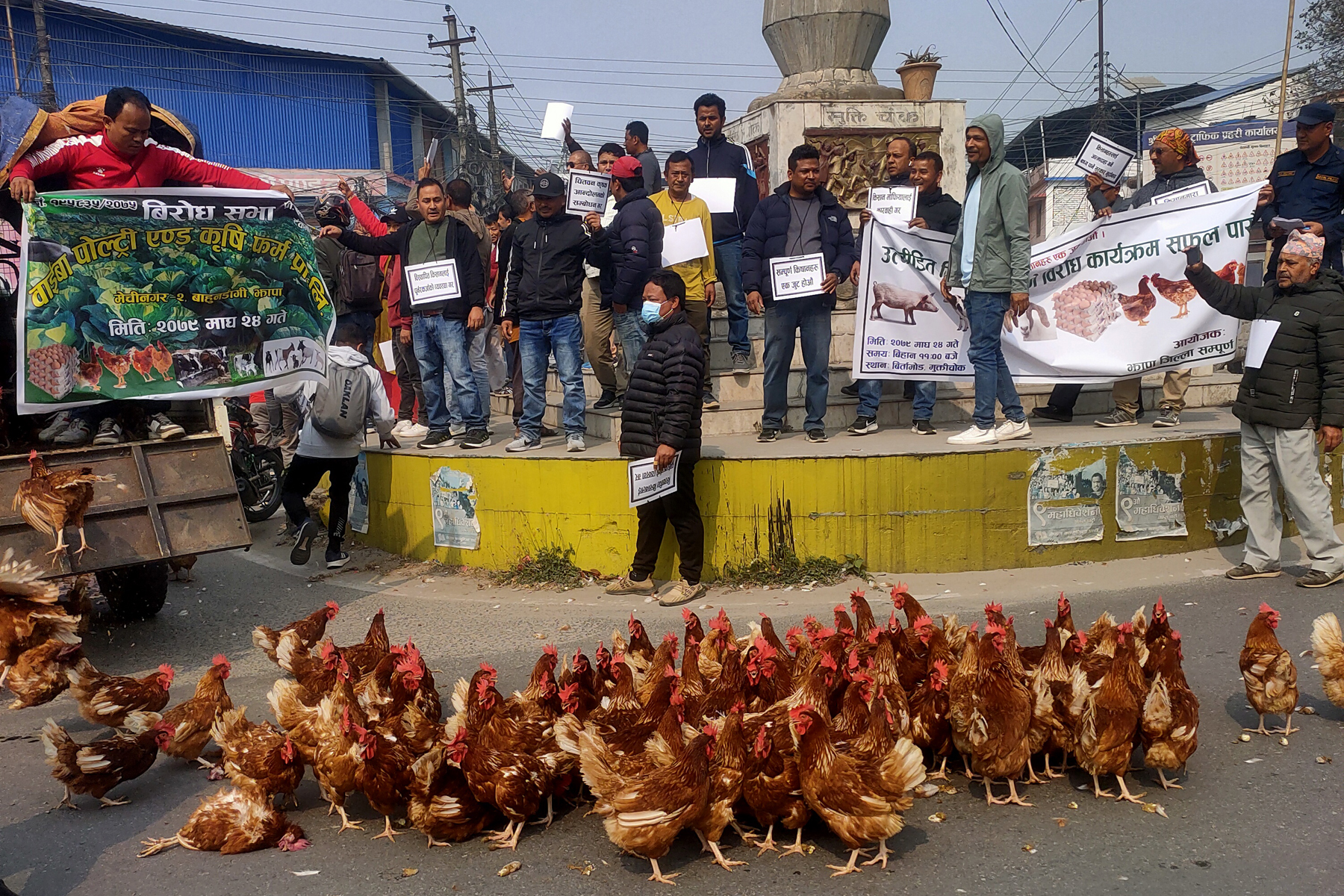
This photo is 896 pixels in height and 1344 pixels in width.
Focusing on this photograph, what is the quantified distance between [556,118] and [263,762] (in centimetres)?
915

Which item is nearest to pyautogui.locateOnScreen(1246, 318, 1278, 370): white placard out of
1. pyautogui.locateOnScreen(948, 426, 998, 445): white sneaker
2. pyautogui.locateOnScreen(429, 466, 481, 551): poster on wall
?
pyautogui.locateOnScreen(948, 426, 998, 445): white sneaker

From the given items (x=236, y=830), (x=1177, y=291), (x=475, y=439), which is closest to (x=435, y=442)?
(x=475, y=439)

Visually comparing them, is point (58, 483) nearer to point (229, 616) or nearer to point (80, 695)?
point (80, 695)

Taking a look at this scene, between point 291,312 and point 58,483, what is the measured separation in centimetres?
236

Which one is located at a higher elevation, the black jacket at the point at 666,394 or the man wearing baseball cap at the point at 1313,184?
the man wearing baseball cap at the point at 1313,184

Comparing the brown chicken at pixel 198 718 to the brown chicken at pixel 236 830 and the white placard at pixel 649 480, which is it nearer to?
the brown chicken at pixel 236 830

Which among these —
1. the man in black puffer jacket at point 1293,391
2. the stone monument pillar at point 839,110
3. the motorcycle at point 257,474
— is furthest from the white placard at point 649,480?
the stone monument pillar at point 839,110

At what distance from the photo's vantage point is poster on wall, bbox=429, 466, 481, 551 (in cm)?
891

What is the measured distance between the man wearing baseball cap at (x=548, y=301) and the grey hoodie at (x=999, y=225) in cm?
337

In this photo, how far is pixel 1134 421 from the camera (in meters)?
9.62

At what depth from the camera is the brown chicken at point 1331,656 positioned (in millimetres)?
5152

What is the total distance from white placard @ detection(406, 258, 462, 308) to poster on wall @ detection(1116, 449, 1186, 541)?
5.90m

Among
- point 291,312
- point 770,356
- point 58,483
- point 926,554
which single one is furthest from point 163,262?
point 926,554

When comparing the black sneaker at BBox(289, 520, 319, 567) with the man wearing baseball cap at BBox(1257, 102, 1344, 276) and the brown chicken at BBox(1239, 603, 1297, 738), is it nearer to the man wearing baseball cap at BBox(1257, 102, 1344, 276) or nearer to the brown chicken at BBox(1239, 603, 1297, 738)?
the brown chicken at BBox(1239, 603, 1297, 738)
